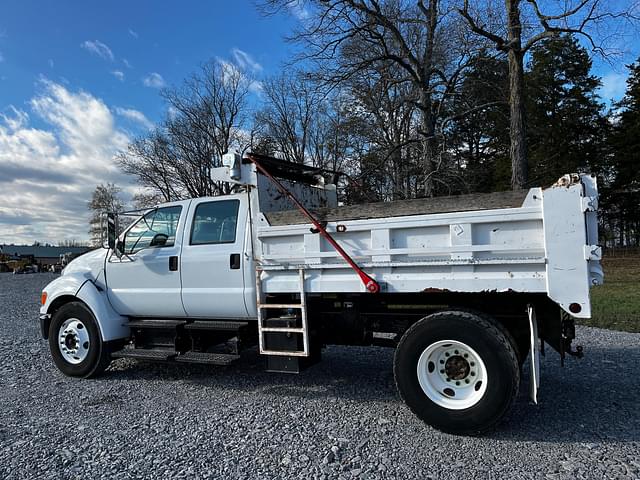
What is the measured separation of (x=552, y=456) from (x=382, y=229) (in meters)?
2.30

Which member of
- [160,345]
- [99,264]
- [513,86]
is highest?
[513,86]

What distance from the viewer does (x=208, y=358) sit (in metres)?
5.45

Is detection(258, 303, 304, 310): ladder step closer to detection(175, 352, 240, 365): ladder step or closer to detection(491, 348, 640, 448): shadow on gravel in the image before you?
detection(175, 352, 240, 365): ladder step

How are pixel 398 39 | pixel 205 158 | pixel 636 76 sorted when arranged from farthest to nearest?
pixel 636 76 < pixel 205 158 < pixel 398 39

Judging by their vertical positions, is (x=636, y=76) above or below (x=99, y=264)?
above

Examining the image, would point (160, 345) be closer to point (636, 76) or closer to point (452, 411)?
point (452, 411)

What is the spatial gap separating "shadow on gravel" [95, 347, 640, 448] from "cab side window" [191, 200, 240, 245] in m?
1.84

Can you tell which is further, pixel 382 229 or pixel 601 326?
pixel 601 326

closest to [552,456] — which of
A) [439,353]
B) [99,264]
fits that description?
[439,353]

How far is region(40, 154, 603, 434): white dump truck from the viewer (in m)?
3.96

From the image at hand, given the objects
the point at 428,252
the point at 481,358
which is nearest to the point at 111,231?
the point at 428,252

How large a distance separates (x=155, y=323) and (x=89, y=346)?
106cm

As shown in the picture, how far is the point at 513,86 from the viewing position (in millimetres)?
11594

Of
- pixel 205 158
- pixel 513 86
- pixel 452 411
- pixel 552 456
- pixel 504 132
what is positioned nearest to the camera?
pixel 552 456
